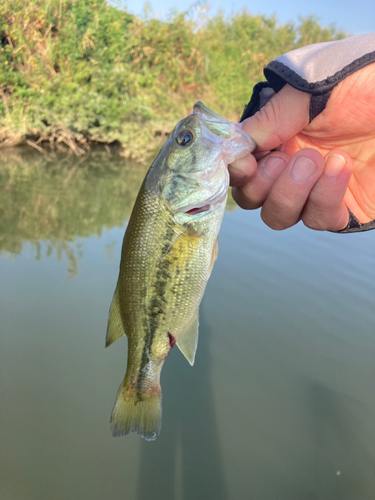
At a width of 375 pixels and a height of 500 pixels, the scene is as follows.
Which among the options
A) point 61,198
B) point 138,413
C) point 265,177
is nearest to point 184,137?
point 265,177

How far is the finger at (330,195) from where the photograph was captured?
1.90 metres

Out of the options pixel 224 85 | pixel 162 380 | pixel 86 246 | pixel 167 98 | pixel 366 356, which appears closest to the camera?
pixel 162 380

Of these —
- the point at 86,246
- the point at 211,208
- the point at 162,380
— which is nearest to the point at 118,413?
the point at 211,208

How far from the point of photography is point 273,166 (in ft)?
6.87

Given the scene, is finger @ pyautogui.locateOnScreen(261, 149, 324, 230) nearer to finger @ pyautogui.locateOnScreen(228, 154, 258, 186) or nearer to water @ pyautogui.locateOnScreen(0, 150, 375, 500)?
finger @ pyautogui.locateOnScreen(228, 154, 258, 186)

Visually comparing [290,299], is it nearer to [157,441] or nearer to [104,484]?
[157,441]

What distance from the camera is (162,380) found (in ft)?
11.4

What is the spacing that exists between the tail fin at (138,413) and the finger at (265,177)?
128 cm

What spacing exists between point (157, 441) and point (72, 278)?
2.58 m

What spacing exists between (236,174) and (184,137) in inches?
14.7

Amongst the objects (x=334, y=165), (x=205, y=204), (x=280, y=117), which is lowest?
(x=205, y=204)

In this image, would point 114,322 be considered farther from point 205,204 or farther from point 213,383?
point 213,383

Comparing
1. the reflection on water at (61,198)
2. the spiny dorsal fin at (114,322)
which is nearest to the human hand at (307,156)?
the spiny dorsal fin at (114,322)

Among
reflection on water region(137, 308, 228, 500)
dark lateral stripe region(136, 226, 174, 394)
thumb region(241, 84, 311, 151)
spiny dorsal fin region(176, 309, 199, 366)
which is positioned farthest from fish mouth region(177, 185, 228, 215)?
reflection on water region(137, 308, 228, 500)
